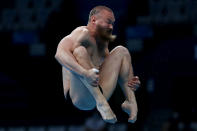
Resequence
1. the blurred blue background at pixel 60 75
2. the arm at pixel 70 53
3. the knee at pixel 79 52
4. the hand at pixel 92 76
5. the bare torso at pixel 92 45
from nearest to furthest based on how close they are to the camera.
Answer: the hand at pixel 92 76 → the arm at pixel 70 53 → the knee at pixel 79 52 → the bare torso at pixel 92 45 → the blurred blue background at pixel 60 75

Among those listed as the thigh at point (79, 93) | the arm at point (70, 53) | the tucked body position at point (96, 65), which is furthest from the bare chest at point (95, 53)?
the thigh at point (79, 93)

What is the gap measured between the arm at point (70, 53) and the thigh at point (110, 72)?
0.52 m

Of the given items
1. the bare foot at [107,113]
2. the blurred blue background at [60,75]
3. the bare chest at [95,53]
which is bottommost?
the blurred blue background at [60,75]

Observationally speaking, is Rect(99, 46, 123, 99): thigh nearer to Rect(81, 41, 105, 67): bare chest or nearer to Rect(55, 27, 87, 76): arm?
Rect(81, 41, 105, 67): bare chest

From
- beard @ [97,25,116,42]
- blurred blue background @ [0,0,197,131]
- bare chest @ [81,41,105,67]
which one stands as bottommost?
blurred blue background @ [0,0,197,131]

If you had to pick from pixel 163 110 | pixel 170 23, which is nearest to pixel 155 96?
pixel 163 110

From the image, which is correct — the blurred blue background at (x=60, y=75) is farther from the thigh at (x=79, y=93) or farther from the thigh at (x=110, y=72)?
the thigh at (x=79, y=93)

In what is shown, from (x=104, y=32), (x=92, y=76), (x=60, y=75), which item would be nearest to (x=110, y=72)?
(x=104, y=32)

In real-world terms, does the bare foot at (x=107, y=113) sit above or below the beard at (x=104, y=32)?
below

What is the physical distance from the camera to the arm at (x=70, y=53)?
4.12 meters

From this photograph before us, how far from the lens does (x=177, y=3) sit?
37.9 feet

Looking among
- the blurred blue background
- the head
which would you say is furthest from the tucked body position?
the blurred blue background

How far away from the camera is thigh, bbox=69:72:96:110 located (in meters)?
4.50

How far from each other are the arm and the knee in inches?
2.1
